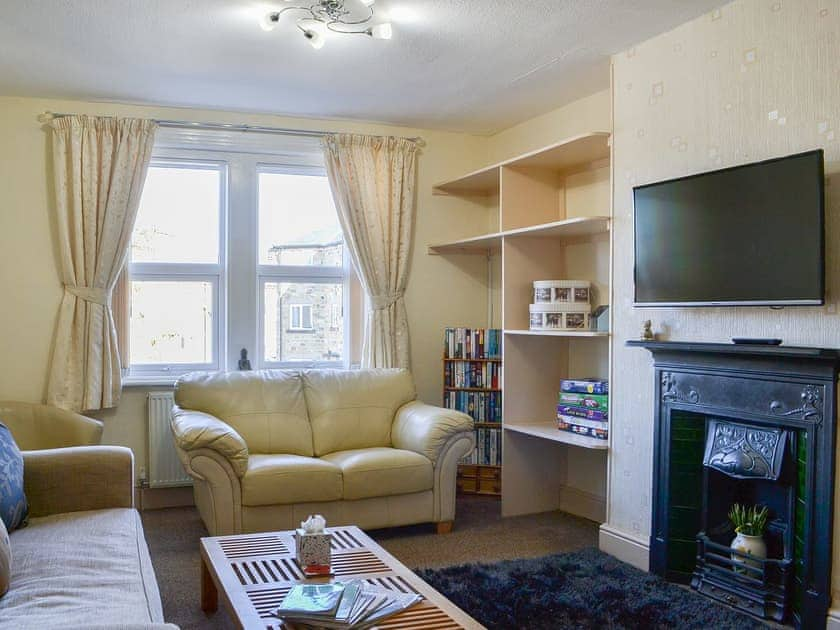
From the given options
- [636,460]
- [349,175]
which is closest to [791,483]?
[636,460]

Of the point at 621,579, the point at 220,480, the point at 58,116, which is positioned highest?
the point at 58,116

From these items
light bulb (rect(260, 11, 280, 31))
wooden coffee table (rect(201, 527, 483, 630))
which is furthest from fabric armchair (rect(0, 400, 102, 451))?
light bulb (rect(260, 11, 280, 31))

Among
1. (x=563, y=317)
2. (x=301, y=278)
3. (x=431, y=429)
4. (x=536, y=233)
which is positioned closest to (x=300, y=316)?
(x=301, y=278)

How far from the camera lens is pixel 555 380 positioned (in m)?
4.59

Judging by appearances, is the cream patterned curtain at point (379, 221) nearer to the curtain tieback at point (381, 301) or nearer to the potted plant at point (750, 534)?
the curtain tieback at point (381, 301)

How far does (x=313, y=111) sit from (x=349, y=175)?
1.51 feet

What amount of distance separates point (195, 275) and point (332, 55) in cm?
179

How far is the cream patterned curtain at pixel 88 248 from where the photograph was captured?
4316mm

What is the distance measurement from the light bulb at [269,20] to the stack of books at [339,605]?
227 cm

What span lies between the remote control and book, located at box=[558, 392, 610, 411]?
96 cm

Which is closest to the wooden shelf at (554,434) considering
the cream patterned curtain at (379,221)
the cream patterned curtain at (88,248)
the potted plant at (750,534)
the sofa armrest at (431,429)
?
the sofa armrest at (431,429)

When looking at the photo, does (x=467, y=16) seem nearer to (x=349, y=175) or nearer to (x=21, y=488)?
(x=349, y=175)

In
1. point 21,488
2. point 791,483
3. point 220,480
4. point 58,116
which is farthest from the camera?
point 58,116

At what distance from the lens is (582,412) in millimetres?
4016
